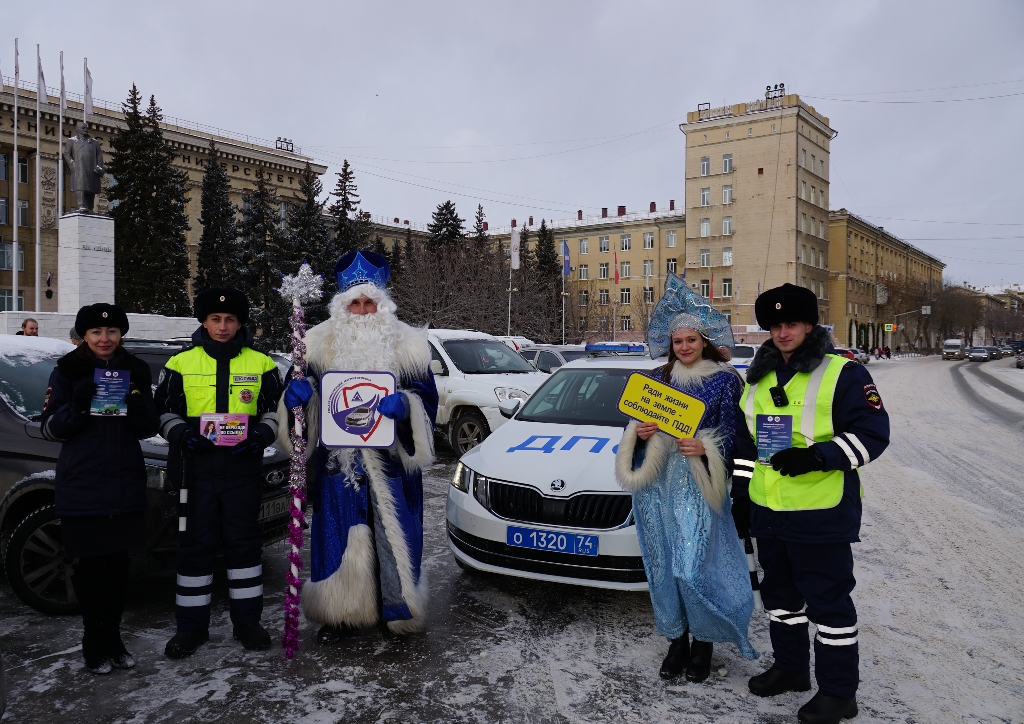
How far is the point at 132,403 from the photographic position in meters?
3.82

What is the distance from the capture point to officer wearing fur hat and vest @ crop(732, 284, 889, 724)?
3.13m

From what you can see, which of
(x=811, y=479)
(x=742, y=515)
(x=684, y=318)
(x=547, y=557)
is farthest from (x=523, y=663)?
(x=684, y=318)

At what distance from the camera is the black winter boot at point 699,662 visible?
→ 362cm

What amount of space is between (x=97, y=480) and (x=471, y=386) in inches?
258

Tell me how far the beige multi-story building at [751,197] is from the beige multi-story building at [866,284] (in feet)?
31.2

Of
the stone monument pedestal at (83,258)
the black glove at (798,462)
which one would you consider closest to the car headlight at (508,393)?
the black glove at (798,462)

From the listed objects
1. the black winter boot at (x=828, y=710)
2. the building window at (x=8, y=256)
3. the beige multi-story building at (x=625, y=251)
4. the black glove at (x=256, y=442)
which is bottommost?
the black winter boot at (x=828, y=710)

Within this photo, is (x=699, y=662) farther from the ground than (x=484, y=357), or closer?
closer

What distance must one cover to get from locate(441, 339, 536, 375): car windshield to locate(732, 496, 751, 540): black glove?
22.9 ft

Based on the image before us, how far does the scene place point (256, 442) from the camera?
396 cm

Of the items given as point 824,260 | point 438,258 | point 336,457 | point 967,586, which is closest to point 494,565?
point 336,457

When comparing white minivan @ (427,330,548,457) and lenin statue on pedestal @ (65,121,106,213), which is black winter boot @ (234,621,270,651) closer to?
white minivan @ (427,330,548,457)

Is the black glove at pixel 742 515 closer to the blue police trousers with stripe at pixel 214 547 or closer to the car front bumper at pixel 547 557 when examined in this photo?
the car front bumper at pixel 547 557

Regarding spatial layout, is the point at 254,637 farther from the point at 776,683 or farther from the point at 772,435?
Answer: the point at 772,435
